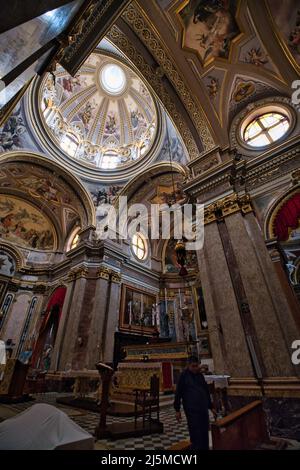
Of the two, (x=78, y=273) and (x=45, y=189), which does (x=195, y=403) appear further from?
(x=45, y=189)

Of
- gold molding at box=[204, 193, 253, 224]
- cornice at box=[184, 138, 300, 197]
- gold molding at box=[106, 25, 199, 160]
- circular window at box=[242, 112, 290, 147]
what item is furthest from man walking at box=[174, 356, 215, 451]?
gold molding at box=[106, 25, 199, 160]

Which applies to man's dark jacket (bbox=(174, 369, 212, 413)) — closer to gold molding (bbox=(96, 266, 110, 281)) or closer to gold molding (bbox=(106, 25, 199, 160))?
gold molding (bbox=(106, 25, 199, 160))

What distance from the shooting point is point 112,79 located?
15.2 metres

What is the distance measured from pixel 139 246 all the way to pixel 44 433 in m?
12.5

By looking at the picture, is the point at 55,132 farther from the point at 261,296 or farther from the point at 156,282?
the point at 261,296

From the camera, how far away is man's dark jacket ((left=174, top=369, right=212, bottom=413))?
7.34 ft

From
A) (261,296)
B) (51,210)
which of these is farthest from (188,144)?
(51,210)

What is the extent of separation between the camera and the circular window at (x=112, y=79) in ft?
48.4

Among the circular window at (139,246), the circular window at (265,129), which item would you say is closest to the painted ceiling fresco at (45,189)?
the circular window at (139,246)

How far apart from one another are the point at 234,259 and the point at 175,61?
23.1 feet

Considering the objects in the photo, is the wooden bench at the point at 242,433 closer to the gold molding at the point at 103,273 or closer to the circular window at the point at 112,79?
the gold molding at the point at 103,273

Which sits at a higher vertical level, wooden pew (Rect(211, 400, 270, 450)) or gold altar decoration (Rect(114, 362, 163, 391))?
gold altar decoration (Rect(114, 362, 163, 391))

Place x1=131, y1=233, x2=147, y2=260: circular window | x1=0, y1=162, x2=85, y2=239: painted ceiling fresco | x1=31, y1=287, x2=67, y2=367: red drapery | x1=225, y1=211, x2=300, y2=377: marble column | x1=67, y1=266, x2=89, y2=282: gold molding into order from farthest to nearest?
x1=131, y1=233, x2=147, y2=260: circular window, x1=0, y1=162, x2=85, y2=239: painted ceiling fresco, x1=31, y1=287, x2=67, y2=367: red drapery, x1=67, y1=266, x2=89, y2=282: gold molding, x1=225, y1=211, x2=300, y2=377: marble column

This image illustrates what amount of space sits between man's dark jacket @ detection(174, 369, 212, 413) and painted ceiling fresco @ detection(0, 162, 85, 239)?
11.3 m
